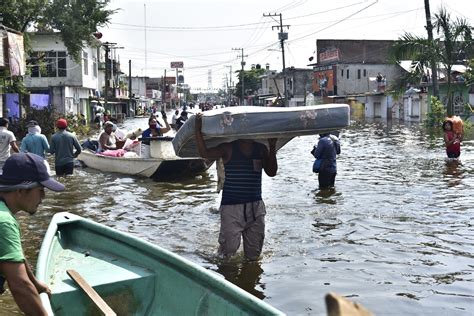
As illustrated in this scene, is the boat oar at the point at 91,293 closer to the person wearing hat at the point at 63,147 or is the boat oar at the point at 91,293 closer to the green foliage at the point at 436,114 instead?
the person wearing hat at the point at 63,147

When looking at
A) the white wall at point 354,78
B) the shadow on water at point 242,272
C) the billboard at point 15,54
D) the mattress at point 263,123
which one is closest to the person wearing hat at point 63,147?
the mattress at point 263,123

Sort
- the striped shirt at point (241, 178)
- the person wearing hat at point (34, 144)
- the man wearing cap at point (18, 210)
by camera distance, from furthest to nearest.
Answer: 1. the person wearing hat at point (34, 144)
2. the striped shirt at point (241, 178)
3. the man wearing cap at point (18, 210)

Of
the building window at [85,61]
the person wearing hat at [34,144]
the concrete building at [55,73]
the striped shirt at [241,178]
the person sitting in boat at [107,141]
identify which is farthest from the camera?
the building window at [85,61]

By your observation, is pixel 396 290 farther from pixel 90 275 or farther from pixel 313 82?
pixel 313 82

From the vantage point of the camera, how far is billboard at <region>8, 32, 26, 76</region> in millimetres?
20828

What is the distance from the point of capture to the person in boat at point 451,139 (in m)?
16.8

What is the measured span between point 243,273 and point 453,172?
10706 millimetres

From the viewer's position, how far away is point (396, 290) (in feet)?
21.8

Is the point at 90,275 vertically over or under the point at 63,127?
under

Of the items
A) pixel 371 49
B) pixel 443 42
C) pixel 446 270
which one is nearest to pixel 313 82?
pixel 371 49

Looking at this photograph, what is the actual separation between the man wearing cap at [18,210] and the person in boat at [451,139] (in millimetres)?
15026

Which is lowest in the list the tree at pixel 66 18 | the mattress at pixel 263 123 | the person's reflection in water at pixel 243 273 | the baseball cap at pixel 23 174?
the person's reflection in water at pixel 243 273

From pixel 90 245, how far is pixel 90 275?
83 cm

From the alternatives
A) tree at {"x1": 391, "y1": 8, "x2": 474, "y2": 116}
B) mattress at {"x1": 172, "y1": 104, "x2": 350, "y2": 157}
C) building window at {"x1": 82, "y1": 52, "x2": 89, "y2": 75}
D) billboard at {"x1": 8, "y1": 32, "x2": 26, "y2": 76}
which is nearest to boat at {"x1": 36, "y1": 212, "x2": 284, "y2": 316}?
mattress at {"x1": 172, "y1": 104, "x2": 350, "y2": 157}
